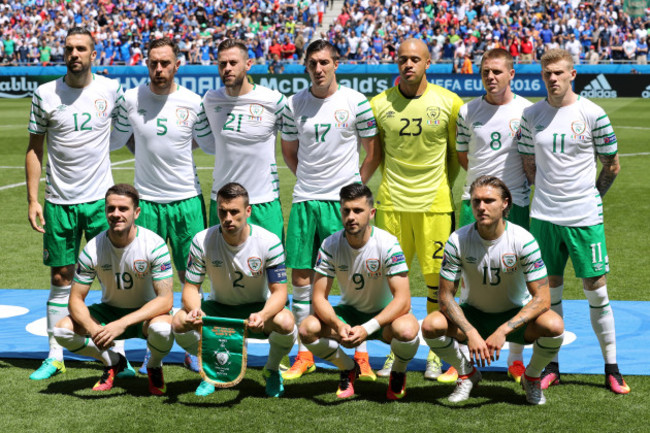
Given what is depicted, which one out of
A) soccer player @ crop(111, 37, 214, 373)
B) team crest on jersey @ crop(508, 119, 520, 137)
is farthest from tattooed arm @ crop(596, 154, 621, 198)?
soccer player @ crop(111, 37, 214, 373)

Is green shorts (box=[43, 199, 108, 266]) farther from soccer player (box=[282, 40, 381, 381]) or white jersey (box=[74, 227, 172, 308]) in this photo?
soccer player (box=[282, 40, 381, 381])

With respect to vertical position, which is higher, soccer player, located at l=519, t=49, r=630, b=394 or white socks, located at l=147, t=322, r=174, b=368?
soccer player, located at l=519, t=49, r=630, b=394

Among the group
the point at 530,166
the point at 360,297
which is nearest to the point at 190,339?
the point at 360,297

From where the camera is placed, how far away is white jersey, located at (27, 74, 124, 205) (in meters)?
6.33

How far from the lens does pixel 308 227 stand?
644cm

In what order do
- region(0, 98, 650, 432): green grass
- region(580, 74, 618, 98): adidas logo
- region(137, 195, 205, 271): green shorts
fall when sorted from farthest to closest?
1. region(580, 74, 618, 98): adidas logo
2. region(137, 195, 205, 271): green shorts
3. region(0, 98, 650, 432): green grass

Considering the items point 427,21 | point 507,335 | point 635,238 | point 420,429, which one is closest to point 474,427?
point 420,429

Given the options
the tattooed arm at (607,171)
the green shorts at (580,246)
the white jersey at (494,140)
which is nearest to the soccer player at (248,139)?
the white jersey at (494,140)

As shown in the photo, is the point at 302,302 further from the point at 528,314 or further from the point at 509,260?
the point at 528,314

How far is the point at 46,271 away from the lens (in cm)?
962

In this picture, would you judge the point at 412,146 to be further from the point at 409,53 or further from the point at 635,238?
the point at 635,238

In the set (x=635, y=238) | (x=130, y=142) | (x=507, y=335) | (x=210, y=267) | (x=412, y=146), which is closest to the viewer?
(x=507, y=335)

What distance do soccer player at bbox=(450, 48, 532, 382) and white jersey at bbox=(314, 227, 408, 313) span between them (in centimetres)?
81

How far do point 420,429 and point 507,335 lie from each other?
2.88 feet
